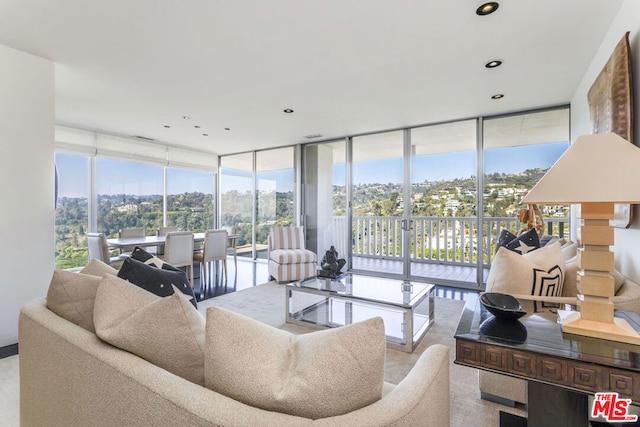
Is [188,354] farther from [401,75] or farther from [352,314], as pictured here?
[401,75]

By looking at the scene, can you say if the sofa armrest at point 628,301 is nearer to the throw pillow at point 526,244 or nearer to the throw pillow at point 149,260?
the throw pillow at point 526,244

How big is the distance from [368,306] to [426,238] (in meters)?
2.80

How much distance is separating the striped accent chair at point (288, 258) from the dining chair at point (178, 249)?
4.09 feet

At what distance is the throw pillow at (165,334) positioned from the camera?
877 mm

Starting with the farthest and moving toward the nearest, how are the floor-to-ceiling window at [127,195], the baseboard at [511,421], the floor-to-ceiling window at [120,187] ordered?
the floor-to-ceiling window at [127,195], the floor-to-ceiling window at [120,187], the baseboard at [511,421]

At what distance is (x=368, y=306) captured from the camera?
3.08 m

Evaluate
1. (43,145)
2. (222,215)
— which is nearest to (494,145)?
(43,145)

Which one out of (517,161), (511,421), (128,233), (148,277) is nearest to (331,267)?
(511,421)

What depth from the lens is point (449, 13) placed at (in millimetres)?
2023

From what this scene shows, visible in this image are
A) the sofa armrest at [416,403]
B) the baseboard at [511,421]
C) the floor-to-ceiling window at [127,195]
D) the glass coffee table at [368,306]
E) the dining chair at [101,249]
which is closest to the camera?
the sofa armrest at [416,403]

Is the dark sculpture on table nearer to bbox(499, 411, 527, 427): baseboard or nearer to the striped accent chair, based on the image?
the striped accent chair

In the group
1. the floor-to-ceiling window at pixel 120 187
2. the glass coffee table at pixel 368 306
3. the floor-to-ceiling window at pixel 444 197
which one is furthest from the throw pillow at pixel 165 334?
the floor-to-ceiling window at pixel 120 187

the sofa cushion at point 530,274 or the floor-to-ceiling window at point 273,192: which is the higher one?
the floor-to-ceiling window at point 273,192

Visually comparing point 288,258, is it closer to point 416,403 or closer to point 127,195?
point 127,195
